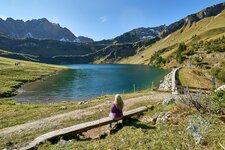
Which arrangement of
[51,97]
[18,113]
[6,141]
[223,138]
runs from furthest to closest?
1. [51,97]
2. [18,113]
3. [6,141]
4. [223,138]

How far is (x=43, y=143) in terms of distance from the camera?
1592 centimetres

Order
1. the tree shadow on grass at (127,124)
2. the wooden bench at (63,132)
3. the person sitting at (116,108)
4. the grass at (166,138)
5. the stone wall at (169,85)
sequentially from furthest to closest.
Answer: the stone wall at (169,85) → the person sitting at (116,108) → the tree shadow on grass at (127,124) → the wooden bench at (63,132) → the grass at (166,138)

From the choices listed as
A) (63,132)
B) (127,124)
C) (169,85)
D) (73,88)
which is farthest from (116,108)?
(73,88)

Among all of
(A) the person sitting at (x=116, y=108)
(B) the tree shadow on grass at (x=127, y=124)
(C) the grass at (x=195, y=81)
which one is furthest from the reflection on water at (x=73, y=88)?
(A) the person sitting at (x=116, y=108)

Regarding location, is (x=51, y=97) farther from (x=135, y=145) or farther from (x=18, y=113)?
(x=135, y=145)

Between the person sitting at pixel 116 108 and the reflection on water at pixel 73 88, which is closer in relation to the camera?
the person sitting at pixel 116 108

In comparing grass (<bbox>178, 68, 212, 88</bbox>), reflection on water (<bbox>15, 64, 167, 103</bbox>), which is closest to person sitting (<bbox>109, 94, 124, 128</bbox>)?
grass (<bbox>178, 68, 212, 88</bbox>)

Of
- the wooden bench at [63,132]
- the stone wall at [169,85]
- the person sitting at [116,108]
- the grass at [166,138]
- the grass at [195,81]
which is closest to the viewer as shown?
the grass at [166,138]

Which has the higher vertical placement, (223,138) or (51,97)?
(223,138)

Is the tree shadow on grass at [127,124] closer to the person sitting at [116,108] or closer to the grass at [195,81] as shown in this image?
the person sitting at [116,108]

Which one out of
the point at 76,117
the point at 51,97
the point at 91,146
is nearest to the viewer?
the point at 91,146

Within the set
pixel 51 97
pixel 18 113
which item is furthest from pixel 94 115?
pixel 51 97

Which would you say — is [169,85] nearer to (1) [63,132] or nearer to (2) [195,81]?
(2) [195,81]

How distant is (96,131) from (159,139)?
9471 mm
